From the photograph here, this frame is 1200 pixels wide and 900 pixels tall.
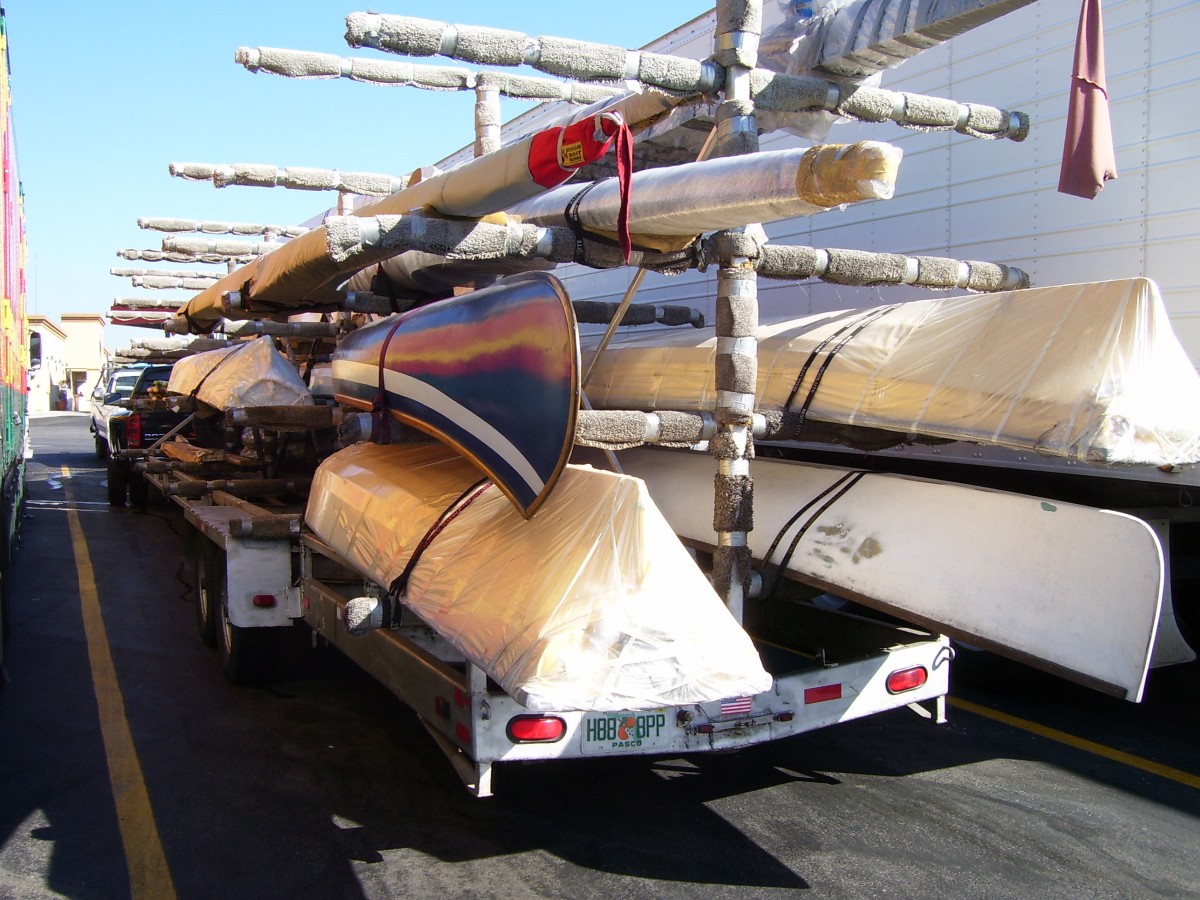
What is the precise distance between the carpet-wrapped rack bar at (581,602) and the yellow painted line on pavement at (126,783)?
1.37 metres

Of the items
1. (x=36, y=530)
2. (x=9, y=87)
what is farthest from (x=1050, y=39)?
(x=36, y=530)

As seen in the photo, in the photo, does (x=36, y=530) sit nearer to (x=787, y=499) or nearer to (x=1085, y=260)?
(x=787, y=499)

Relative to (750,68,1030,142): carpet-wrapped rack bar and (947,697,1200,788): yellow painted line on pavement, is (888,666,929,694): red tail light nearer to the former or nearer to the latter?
(947,697,1200,788): yellow painted line on pavement

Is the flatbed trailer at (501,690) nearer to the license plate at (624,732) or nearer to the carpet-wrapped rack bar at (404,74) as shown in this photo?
the license plate at (624,732)

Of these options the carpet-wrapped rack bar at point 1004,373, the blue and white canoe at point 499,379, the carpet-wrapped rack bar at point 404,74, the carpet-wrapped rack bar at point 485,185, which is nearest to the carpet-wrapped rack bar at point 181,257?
the carpet-wrapped rack bar at point 404,74

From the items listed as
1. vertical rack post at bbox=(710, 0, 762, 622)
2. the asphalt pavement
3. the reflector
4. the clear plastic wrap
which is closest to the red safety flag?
vertical rack post at bbox=(710, 0, 762, 622)

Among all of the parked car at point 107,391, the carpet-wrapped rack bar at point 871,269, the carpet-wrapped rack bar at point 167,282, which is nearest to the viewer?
the carpet-wrapped rack bar at point 871,269

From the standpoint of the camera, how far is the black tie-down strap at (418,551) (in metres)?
4.08

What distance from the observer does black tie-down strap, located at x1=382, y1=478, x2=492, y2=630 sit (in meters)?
4.08

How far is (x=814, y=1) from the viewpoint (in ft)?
17.0

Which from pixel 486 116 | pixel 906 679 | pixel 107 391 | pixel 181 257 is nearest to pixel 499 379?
pixel 906 679

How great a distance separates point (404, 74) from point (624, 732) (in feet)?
16.5

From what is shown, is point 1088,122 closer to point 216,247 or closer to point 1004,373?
point 1004,373

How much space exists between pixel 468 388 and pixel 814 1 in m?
2.86
